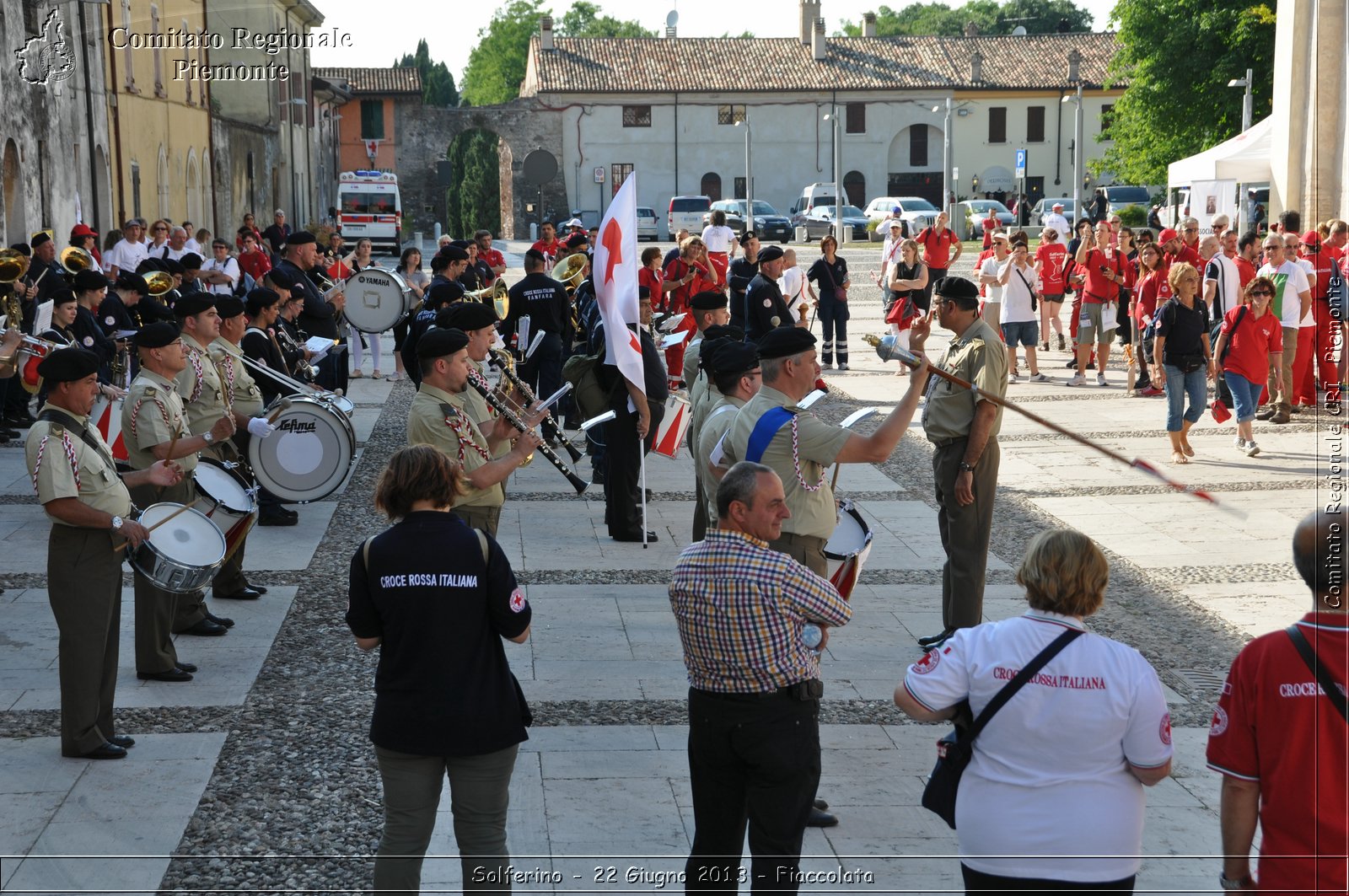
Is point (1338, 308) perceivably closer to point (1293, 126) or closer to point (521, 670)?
point (521, 670)

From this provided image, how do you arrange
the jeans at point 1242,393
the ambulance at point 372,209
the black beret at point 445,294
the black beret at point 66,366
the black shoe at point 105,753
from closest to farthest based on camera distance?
the black beret at point 66,366 < the black shoe at point 105,753 < the black beret at point 445,294 < the jeans at point 1242,393 < the ambulance at point 372,209

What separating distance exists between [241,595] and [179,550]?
226cm


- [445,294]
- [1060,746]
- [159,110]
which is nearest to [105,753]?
[1060,746]

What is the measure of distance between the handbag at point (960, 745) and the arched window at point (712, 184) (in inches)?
2689

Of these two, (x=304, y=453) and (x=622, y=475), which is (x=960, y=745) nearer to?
(x=622, y=475)

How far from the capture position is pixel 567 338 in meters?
15.1

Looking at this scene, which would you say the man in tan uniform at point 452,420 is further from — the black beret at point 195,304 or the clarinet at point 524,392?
the black beret at point 195,304

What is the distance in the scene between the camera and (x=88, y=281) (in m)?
12.9

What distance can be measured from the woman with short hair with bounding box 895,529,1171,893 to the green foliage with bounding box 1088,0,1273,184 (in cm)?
4375

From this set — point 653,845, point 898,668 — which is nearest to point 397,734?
point 653,845

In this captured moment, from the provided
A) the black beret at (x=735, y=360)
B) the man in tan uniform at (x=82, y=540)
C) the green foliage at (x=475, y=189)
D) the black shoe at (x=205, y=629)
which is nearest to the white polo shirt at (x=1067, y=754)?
the black beret at (x=735, y=360)

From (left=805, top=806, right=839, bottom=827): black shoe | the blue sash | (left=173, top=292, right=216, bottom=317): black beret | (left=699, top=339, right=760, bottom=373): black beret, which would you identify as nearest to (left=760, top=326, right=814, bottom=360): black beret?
the blue sash

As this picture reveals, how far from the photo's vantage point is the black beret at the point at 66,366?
6102 millimetres

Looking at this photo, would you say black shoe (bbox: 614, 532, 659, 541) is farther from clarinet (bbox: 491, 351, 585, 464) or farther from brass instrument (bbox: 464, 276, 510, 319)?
brass instrument (bbox: 464, 276, 510, 319)
